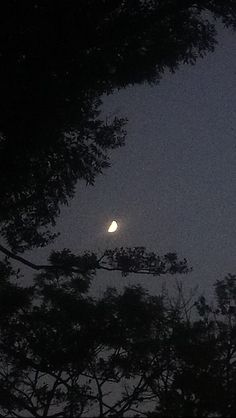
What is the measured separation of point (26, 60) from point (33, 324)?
852 cm

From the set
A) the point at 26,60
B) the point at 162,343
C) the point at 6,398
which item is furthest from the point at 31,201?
the point at 6,398

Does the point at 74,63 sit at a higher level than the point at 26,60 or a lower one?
higher

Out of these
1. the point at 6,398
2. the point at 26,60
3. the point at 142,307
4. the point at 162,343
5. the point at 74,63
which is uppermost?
the point at 74,63

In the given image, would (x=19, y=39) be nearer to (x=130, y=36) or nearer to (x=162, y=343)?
(x=130, y=36)

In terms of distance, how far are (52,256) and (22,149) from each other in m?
4.06

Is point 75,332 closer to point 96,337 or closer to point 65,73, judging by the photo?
point 96,337

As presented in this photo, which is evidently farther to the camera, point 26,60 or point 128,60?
point 128,60

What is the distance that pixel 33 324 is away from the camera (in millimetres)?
12773

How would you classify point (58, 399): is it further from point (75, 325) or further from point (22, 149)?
point (22, 149)

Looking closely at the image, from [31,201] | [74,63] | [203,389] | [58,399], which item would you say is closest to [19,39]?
[74,63]

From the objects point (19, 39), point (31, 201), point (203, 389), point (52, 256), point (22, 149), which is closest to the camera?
point (203, 389)

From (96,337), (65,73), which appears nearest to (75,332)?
(96,337)

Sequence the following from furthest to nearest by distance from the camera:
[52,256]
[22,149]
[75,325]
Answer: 1. [75,325]
2. [52,256]
3. [22,149]

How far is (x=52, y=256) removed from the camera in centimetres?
1169
